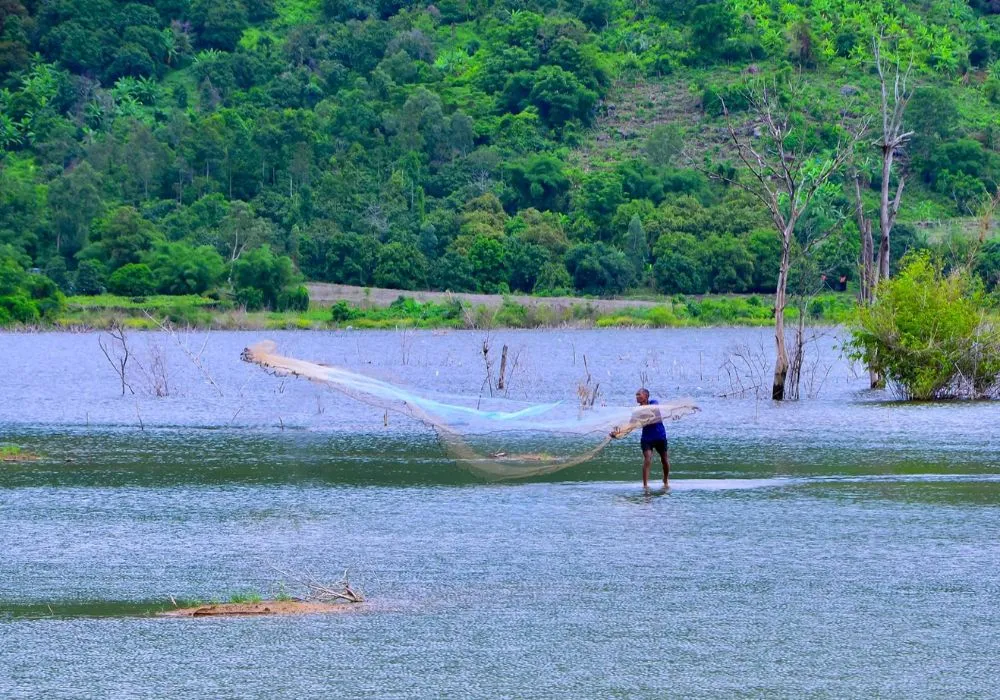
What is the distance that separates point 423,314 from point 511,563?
99694 millimetres

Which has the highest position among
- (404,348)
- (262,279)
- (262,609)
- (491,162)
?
(491,162)

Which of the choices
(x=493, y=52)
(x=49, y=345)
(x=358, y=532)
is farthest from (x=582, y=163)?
(x=358, y=532)

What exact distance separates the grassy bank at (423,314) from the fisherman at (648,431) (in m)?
81.4

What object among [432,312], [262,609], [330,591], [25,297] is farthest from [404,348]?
[25,297]

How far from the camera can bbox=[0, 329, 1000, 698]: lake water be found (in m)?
12.4

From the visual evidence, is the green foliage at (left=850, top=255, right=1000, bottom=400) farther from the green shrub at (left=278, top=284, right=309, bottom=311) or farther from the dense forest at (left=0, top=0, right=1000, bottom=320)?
the green shrub at (left=278, top=284, right=309, bottom=311)

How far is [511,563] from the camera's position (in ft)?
56.3

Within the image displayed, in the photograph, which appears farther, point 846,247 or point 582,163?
point 582,163

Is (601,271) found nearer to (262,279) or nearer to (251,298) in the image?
(262,279)

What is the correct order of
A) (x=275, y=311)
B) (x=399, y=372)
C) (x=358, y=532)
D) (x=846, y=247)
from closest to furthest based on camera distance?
(x=358, y=532), (x=399, y=372), (x=846, y=247), (x=275, y=311)

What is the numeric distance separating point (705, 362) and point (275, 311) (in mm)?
→ 59119

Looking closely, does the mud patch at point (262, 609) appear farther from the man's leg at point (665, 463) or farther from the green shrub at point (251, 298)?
the green shrub at point (251, 298)

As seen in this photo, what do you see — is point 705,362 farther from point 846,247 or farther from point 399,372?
point 846,247

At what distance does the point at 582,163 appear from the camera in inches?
6585
